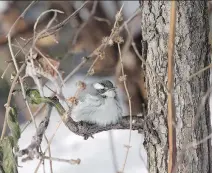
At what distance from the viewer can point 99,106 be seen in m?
1.20

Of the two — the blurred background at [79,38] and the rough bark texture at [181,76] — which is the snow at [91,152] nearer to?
the blurred background at [79,38]

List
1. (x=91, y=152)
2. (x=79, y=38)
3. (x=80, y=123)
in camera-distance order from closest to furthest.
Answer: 1. (x=80, y=123)
2. (x=91, y=152)
3. (x=79, y=38)

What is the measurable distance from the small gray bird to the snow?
476 mm

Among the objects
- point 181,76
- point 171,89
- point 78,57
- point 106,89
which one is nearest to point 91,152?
point 78,57

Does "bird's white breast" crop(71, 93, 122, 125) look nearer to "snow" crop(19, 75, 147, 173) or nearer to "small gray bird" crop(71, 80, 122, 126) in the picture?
"small gray bird" crop(71, 80, 122, 126)

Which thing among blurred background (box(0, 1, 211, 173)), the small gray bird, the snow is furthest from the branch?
blurred background (box(0, 1, 211, 173))

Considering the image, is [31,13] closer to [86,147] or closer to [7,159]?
[86,147]

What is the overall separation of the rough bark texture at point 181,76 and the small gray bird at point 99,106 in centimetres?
11

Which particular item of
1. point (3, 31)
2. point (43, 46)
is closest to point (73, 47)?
point (43, 46)

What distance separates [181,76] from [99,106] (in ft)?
0.93

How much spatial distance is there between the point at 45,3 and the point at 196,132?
1.40 m

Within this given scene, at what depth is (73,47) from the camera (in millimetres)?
2189

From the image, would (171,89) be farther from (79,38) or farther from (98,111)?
(79,38)

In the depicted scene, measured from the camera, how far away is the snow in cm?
179
